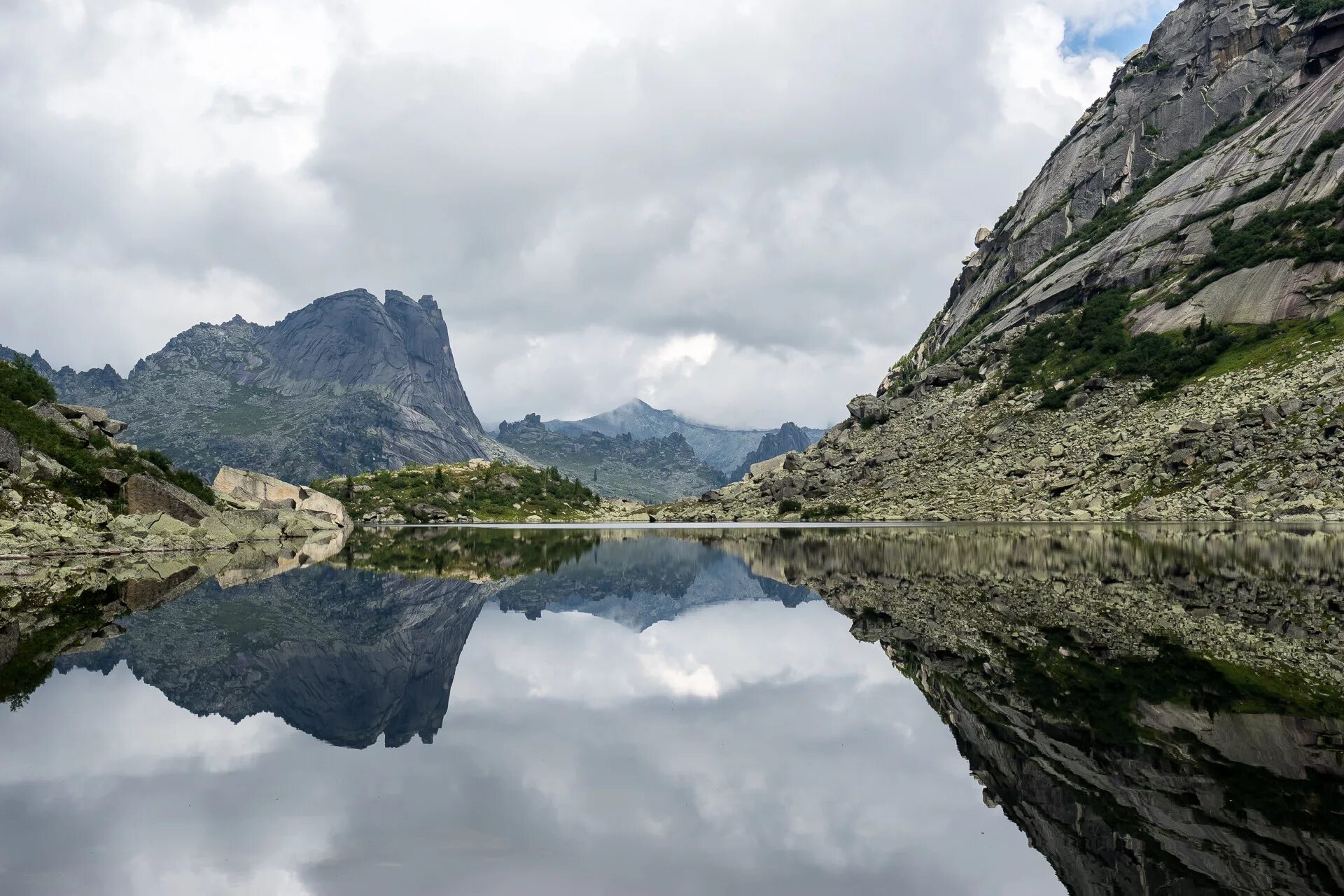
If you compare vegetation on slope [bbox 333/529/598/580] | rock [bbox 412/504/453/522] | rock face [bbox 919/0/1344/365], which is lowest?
vegetation on slope [bbox 333/529/598/580]

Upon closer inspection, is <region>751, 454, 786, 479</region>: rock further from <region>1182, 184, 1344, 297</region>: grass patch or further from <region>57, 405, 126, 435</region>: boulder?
<region>57, 405, 126, 435</region>: boulder

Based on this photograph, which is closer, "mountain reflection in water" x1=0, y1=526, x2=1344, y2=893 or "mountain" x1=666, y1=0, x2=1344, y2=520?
"mountain reflection in water" x1=0, y1=526, x2=1344, y2=893

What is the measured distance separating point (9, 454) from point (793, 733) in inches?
2241

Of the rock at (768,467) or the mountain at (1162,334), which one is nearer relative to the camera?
the mountain at (1162,334)

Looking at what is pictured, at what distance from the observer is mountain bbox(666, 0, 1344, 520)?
83.8 m

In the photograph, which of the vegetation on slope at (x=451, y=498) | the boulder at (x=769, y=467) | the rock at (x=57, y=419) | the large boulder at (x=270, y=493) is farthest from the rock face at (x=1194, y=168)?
the rock at (x=57, y=419)

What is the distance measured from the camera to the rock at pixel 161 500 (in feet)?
186

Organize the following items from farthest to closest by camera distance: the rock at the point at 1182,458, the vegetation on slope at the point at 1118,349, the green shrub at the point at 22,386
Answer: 1. the vegetation on slope at the point at 1118,349
2. the rock at the point at 1182,458
3. the green shrub at the point at 22,386

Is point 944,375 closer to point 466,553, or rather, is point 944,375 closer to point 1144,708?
point 466,553

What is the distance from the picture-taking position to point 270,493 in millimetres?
112000

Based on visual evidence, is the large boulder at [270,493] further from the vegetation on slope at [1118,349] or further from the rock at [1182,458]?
the rock at [1182,458]

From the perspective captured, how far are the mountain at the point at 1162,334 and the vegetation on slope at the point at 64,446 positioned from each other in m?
88.8

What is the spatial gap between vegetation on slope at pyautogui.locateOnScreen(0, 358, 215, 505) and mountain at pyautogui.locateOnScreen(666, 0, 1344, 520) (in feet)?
291

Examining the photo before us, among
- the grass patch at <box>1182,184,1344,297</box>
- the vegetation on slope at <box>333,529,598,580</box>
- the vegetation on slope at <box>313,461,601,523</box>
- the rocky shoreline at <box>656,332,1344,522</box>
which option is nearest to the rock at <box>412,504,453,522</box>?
the vegetation on slope at <box>313,461,601,523</box>
